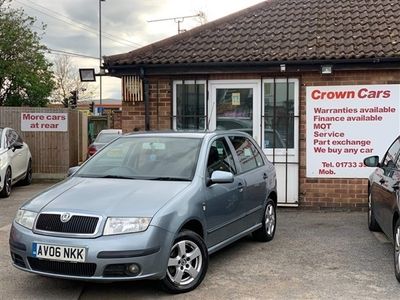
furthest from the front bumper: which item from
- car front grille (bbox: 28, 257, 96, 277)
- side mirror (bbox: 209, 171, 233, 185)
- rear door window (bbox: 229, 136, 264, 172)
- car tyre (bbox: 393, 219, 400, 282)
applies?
car tyre (bbox: 393, 219, 400, 282)

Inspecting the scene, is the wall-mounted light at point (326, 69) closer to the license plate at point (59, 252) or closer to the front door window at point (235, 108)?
the front door window at point (235, 108)

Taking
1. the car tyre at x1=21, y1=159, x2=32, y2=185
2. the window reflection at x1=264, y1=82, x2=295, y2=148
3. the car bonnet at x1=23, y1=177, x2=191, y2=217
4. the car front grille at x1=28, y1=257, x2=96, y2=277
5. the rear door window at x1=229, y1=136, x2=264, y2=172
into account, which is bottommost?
the car tyre at x1=21, y1=159, x2=32, y2=185

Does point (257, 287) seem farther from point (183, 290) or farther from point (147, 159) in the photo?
point (147, 159)

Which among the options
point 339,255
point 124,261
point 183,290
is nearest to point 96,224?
point 124,261

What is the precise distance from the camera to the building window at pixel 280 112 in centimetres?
1008

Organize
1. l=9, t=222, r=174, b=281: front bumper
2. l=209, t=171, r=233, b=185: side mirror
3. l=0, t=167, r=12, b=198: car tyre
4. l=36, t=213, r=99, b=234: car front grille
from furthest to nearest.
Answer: l=0, t=167, r=12, b=198: car tyre, l=209, t=171, r=233, b=185: side mirror, l=36, t=213, r=99, b=234: car front grille, l=9, t=222, r=174, b=281: front bumper

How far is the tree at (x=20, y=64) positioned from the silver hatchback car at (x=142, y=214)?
19.8 m

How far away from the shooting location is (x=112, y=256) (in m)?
4.60

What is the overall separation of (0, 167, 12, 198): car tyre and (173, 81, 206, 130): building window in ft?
13.1

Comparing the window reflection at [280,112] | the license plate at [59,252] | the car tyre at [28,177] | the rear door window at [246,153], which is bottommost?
the car tyre at [28,177]

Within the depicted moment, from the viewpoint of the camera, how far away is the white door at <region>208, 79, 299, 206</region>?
33.0ft

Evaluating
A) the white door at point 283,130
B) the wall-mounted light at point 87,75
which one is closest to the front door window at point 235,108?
the white door at point 283,130

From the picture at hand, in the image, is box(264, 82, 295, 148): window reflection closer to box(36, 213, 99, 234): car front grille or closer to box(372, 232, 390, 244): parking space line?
box(372, 232, 390, 244): parking space line

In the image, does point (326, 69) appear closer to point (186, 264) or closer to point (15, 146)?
point (186, 264)
